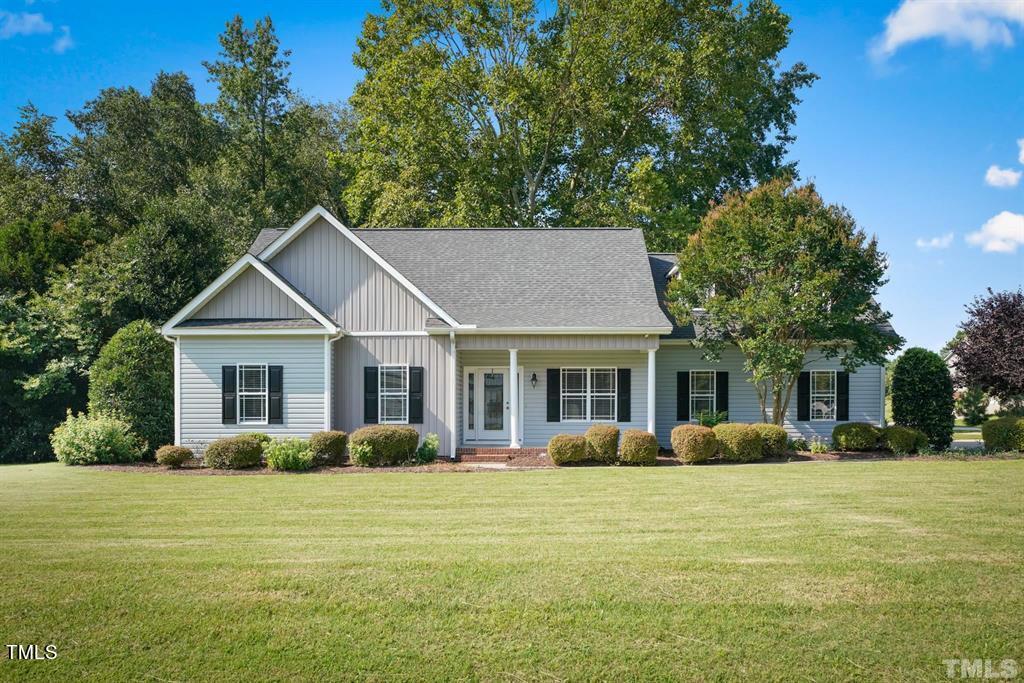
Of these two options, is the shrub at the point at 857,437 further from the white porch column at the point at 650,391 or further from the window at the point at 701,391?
the white porch column at the point at 650,391

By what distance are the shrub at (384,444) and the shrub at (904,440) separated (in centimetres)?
1199

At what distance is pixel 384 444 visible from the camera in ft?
58.1

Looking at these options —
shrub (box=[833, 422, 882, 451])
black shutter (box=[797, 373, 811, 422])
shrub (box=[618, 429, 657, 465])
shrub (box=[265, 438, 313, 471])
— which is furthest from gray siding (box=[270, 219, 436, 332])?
shrub (box=[833, 422, 882, 451])

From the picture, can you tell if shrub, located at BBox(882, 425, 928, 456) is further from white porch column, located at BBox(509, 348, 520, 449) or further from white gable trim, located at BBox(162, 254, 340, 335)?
white gable trim, located at BBox(162, 254, 340, 335)

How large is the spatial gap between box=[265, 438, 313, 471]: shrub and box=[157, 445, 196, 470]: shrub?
210 cm

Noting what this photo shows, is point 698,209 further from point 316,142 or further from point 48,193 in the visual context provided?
point 48,193

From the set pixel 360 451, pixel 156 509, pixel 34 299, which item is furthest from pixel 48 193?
pixel 156 509

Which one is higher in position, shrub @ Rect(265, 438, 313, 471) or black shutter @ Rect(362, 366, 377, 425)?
black shutter @ Rect(362, 366, 377, 425)

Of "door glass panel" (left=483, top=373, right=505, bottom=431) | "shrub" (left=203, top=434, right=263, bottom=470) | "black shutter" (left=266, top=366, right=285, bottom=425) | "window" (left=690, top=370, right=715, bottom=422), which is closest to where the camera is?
"shrub" (left=203, top=434, right=263, bottom=470)

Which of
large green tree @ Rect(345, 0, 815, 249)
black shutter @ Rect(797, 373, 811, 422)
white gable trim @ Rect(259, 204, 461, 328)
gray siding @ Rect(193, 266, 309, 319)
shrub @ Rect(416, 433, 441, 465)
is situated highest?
large green tree @ Rect(345, 0, 815, 249)

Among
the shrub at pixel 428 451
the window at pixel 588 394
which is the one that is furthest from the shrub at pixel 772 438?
the shrub at pixel 428 451

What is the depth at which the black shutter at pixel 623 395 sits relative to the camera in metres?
21.3

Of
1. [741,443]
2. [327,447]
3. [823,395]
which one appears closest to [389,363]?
[327,447]

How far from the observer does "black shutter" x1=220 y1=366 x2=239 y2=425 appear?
19.4 meters
